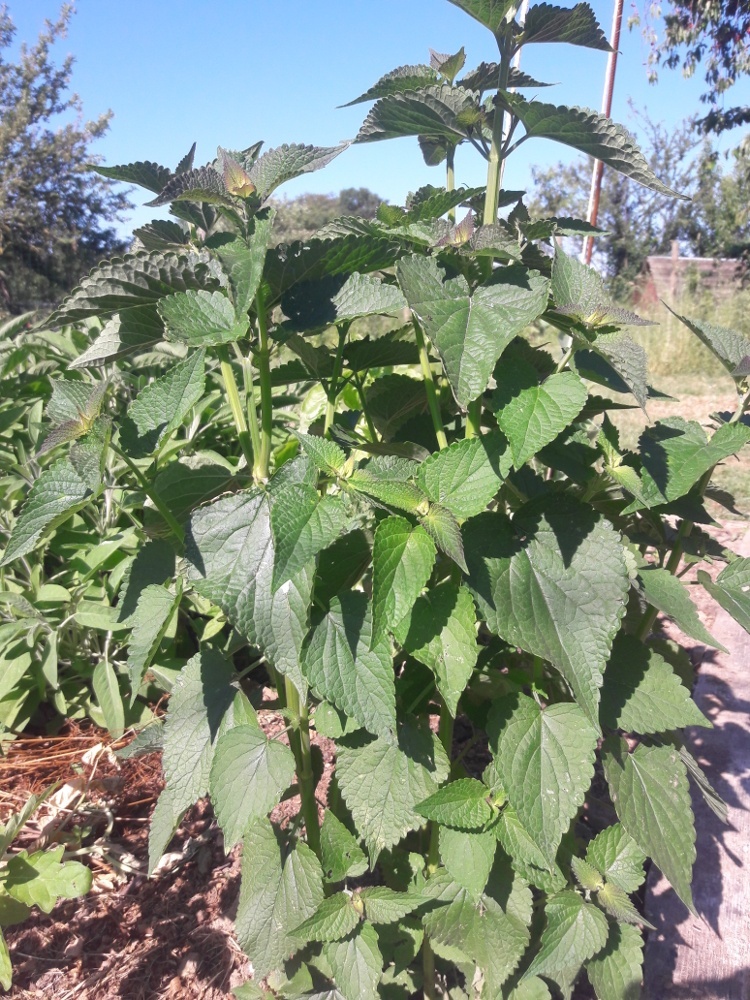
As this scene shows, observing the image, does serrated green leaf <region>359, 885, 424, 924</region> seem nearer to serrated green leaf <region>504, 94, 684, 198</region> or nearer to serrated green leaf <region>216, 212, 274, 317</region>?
serrated green leaf <region>216, 212, 274, 317</region>

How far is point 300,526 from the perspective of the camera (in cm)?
90

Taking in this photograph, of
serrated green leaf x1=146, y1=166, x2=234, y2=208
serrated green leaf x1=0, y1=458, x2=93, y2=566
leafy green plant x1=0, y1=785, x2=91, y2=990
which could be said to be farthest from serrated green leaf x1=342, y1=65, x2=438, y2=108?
leafy green plant x1=0, y1=785, x2=91, y2=990

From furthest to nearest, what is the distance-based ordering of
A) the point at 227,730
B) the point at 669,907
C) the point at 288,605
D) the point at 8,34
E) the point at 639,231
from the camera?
1. the point at 639,231
2. the point at 8,34
3. the point at 669,907
4. the point at 227,730
5. the point at 288,605

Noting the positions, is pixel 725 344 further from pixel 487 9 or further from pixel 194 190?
pixel 194 190

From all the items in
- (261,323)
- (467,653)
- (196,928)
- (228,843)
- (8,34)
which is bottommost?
(196,928)

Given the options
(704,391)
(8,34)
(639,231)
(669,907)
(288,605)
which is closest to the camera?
(288,605)

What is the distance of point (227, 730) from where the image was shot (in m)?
1.17

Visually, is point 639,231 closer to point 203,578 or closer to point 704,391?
point 704,391

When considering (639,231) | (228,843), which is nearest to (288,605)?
(228,843)

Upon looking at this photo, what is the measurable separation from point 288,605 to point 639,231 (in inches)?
1081

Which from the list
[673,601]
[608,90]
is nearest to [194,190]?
[673,601]

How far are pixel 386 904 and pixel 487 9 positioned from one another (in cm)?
138

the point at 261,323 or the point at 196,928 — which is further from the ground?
the point at 261,323

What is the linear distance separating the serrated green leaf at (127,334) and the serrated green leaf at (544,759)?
2.66 feet
